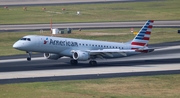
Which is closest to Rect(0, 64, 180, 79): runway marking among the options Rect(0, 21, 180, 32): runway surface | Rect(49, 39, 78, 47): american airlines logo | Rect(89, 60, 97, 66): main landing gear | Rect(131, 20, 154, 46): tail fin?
Rect(89, 60, 97, 66): main landing gear

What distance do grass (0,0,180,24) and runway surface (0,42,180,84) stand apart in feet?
165

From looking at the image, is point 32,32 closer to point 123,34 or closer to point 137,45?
point 123,34

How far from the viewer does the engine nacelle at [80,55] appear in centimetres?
6531

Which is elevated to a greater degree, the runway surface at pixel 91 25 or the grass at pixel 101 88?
the runway surface at pixel 91 25

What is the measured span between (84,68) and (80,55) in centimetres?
183

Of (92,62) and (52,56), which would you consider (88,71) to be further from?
(52,56)

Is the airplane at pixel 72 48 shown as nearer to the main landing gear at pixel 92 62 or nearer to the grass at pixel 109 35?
the main landing gear at pixel 92 62

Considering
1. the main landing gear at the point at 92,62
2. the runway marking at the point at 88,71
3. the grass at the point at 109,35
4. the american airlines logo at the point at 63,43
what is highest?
the american airlines logo at the point at 63,43

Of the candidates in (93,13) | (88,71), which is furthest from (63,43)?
(93,13)

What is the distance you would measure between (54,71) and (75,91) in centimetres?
1307

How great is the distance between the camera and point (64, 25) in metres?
115

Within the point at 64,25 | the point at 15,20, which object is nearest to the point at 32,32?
the point at 64,25

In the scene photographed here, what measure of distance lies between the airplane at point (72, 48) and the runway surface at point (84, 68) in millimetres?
1099

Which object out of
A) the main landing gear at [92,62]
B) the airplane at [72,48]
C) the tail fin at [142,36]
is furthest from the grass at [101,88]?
the tail fin at [142,36]
